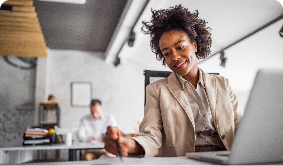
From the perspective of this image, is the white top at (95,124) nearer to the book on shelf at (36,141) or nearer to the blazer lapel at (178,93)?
the book on shelf at (36,141)

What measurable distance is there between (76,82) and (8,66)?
1644mm

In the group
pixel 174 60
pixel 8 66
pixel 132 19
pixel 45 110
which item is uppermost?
pixel 132 19

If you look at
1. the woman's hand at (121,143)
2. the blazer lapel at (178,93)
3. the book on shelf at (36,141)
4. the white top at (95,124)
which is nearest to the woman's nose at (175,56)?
the blazer lapel at (178,93)

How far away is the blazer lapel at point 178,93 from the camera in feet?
3.82

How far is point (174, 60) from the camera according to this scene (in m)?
1.26

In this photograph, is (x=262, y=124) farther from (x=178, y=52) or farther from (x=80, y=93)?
(x=80, y=93)

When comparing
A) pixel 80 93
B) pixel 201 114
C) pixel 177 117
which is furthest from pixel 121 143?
pixel 80 93

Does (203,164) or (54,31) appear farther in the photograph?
(54,31)

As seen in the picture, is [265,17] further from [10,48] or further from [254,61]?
[10,48]

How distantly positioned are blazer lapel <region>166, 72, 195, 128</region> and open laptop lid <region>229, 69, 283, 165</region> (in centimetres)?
56

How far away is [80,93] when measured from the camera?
5906 millimetres

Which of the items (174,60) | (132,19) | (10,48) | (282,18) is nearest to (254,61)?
(282,18)

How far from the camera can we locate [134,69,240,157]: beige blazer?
1149 millimetres

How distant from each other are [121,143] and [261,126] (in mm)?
453
